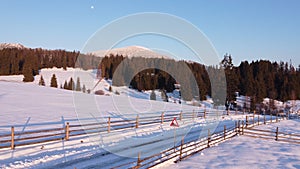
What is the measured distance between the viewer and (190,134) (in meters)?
21.8

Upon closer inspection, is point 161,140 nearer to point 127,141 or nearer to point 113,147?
point 127,141

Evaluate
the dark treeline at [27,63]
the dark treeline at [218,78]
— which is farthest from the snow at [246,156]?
the dark treeline at [27,63]

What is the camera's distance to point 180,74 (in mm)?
60156

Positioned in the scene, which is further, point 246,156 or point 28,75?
point 28,75

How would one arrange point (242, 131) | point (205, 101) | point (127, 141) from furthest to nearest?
1. point (205, 101)
2. point (242, 131)
3. point (127, 141)

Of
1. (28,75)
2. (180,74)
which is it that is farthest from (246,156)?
(28,75)

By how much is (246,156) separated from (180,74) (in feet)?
146

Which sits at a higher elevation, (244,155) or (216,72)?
(216,72)

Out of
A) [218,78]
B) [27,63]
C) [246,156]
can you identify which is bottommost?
[246,156]

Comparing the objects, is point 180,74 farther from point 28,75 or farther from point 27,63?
point 27,63

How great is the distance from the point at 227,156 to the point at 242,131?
913cm

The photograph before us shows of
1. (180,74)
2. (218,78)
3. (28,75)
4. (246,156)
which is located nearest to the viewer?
(246,156)

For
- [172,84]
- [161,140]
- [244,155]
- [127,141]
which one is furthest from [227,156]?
[172,84]

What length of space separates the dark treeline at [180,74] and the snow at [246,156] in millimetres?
29786
